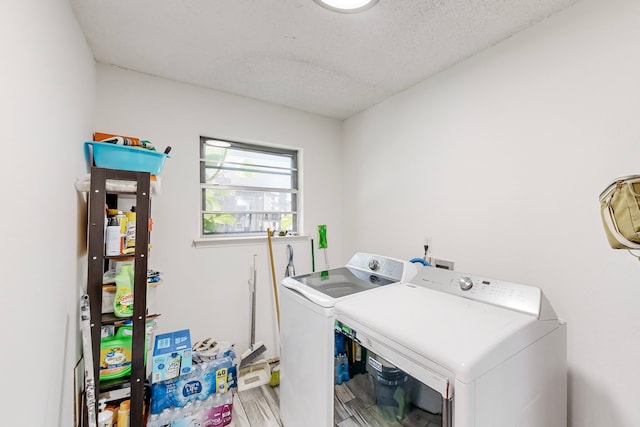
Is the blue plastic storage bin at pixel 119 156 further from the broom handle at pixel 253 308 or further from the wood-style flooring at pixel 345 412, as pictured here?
the wood-style flooring at pixel 345 412

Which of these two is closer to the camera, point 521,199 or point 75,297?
point 75,297

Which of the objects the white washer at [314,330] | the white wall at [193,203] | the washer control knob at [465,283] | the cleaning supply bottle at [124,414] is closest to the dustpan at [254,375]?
the white wall at [193,203]

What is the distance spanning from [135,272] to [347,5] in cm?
176

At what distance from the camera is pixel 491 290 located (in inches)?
50.0

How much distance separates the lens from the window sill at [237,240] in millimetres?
2209

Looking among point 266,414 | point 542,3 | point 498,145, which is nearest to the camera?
point 542,3

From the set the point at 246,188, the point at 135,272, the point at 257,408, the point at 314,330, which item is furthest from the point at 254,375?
the point at 246,188

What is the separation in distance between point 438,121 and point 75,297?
2530 millimetres

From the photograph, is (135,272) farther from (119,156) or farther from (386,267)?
(386,267)

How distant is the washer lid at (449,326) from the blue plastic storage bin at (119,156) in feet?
4.50

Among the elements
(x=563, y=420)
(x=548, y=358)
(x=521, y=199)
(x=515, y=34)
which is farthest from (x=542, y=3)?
(x=563, y=420)

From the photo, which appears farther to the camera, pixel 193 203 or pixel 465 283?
pixel 193 203

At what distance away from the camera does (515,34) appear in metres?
1.55

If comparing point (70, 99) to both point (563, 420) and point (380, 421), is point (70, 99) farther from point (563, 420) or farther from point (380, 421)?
point (563, 420)
